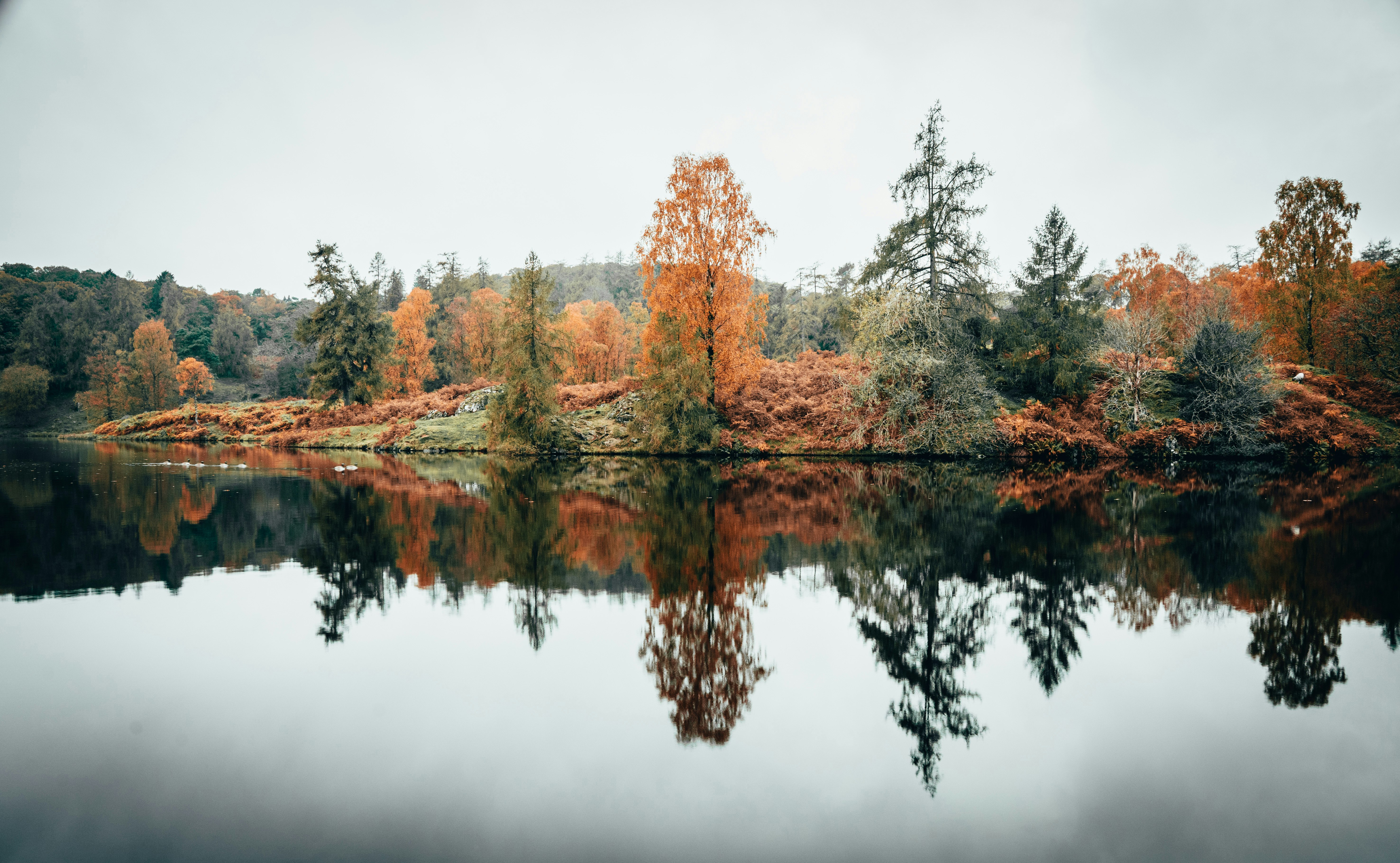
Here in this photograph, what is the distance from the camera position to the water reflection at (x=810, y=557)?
5.93 m

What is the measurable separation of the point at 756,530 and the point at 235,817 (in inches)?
345

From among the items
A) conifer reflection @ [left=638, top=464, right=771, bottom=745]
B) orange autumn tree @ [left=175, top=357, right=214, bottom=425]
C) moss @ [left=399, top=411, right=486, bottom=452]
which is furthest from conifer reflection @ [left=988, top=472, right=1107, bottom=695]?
A: orange autumn tree @ [left=175, top=357, right=214, bottom=425]

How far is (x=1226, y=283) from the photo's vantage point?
4928 centimetres

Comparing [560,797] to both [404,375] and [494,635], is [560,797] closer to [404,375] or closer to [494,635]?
[494,635]

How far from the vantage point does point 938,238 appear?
98.8ft

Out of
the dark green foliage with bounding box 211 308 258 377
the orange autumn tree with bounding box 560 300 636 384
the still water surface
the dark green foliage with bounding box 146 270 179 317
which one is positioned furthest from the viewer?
the dark green foliage with bounding box 146 270 179 317

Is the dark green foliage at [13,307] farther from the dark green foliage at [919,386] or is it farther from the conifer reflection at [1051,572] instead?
the conifer reflection at [1051,572]

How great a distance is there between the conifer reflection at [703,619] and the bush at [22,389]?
3301 inches

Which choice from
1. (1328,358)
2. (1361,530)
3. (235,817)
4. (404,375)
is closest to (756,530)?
(235,817)

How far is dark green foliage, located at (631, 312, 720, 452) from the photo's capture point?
27953mm

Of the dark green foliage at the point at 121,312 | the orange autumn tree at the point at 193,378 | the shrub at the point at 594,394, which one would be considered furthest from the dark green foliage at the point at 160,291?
the shrub at the point at 594,394

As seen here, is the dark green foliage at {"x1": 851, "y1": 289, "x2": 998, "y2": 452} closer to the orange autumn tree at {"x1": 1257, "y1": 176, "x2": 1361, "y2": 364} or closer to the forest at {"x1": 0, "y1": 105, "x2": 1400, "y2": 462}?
the forest at {"x1": 0, "y1": 105, "x2": 1400, "y2": 462}

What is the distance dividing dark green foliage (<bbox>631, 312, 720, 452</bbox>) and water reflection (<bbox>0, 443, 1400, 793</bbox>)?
29.9 feet

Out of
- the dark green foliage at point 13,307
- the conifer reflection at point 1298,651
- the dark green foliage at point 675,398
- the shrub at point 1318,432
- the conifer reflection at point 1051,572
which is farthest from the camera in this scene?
the dark green foliage at point 13,307
